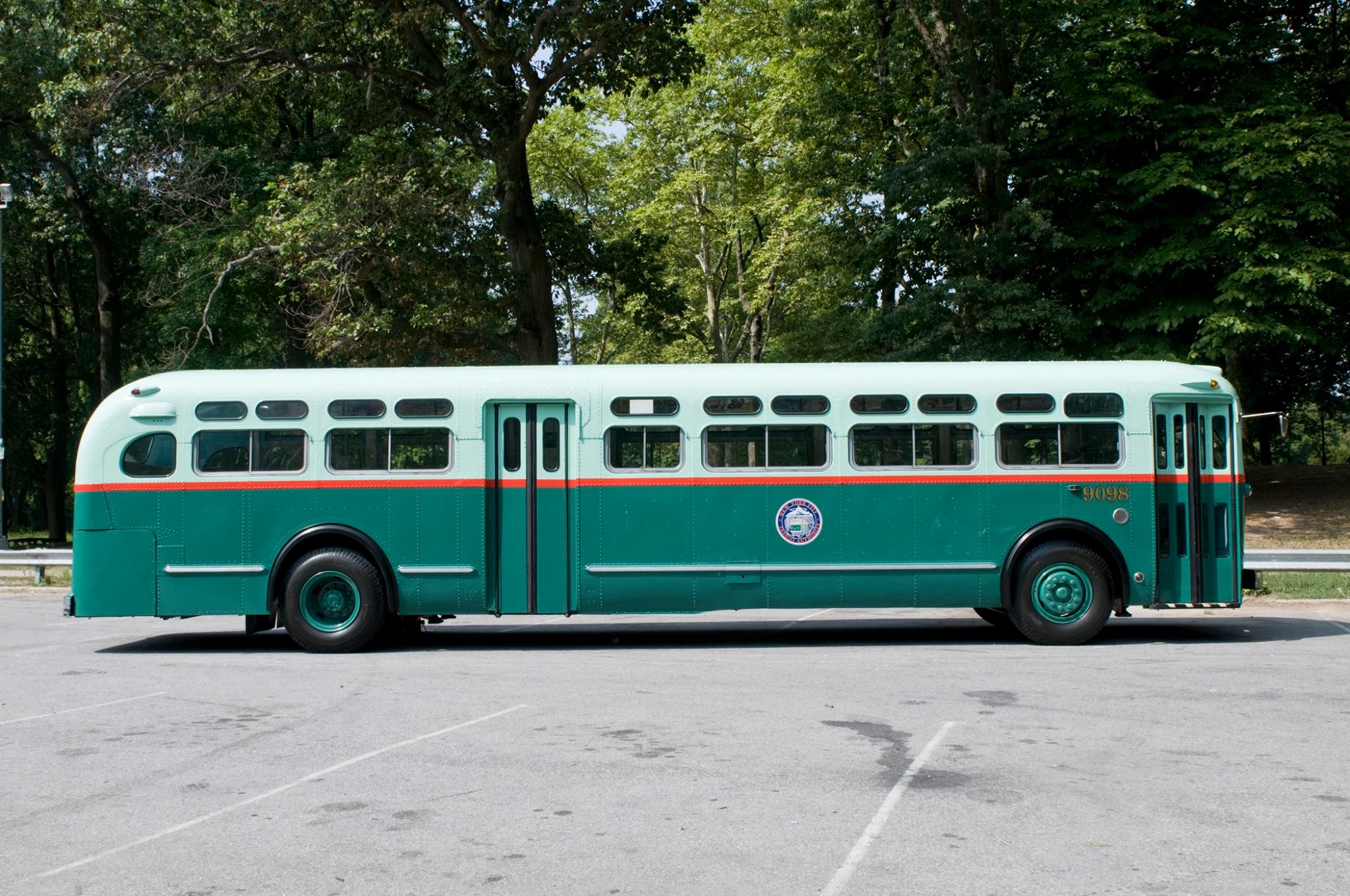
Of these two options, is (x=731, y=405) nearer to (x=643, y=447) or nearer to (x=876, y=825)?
(x=643, y=447)

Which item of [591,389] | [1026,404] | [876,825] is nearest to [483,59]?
[591,389]

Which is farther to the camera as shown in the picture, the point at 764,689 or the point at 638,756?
the point at 764,689

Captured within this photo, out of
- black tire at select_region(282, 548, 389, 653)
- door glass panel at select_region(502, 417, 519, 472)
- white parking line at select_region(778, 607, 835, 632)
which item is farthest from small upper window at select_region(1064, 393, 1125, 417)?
black tire at select_region(282, 548, 389, 653)

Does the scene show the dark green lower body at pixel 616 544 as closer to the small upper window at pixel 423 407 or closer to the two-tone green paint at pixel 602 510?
the two-tone green paint at pixel 602 510

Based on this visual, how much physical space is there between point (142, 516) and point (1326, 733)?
11278 mm

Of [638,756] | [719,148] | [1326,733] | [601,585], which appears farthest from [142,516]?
[719,148]

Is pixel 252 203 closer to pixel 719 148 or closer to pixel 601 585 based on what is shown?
pixel 719 148

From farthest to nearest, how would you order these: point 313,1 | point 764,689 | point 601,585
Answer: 1. point 313,1
2. point 601,585
3. point 764,689

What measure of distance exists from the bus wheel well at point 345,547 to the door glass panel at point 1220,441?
8937 millimetres

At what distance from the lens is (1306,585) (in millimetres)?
18750

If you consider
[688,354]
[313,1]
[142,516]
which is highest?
[313,1]

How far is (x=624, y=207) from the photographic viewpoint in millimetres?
48438

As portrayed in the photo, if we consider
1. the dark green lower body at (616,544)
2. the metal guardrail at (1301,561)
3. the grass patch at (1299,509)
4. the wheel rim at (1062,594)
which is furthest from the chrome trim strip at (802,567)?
the grass patch at (1299,509)

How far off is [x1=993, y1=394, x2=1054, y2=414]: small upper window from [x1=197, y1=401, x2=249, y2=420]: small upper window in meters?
8.11
